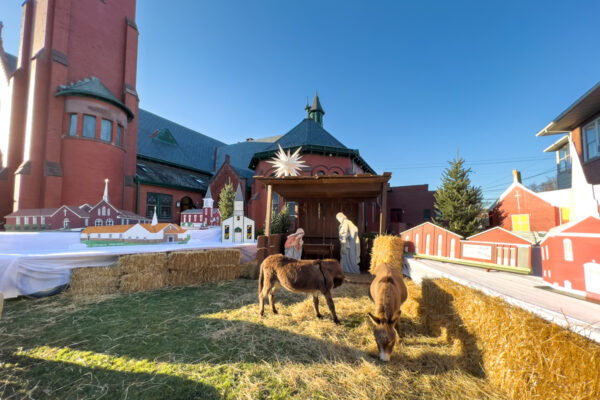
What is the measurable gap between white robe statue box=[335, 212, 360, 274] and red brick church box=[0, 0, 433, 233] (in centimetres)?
689

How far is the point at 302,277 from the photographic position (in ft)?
14.6

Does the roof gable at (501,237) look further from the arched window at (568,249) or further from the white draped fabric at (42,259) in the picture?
the white draped fabric at (42,259)

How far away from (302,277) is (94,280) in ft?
19.6

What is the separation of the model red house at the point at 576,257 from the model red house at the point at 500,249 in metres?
1.01

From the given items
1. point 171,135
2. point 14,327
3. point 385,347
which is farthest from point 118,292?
point 171,135

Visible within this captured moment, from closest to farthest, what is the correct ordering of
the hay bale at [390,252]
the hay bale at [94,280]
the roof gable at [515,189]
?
the hay bale at [390,252], the hay bale at [94,280], the roof gable at [515,189]

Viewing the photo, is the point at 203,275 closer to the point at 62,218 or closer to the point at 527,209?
the point at 62,218

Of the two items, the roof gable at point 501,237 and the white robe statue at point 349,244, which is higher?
the roof gable at point 501,237

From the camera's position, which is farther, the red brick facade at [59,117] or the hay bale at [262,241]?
the red brick facade at [59,117]

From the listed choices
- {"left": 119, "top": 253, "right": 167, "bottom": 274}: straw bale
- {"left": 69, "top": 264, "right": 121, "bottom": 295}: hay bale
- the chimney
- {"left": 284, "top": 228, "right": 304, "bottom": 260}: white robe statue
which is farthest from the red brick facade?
the chimney

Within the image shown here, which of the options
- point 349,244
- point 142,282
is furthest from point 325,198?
point 142,282

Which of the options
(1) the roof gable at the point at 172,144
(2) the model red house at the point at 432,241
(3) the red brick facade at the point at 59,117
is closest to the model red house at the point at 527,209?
(2) the model red house at the point at 432,241

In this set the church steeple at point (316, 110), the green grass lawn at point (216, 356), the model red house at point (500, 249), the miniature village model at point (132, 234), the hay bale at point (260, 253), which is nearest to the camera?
the green grass lawn at point (216, 356)

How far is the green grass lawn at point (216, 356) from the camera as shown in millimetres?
2580
